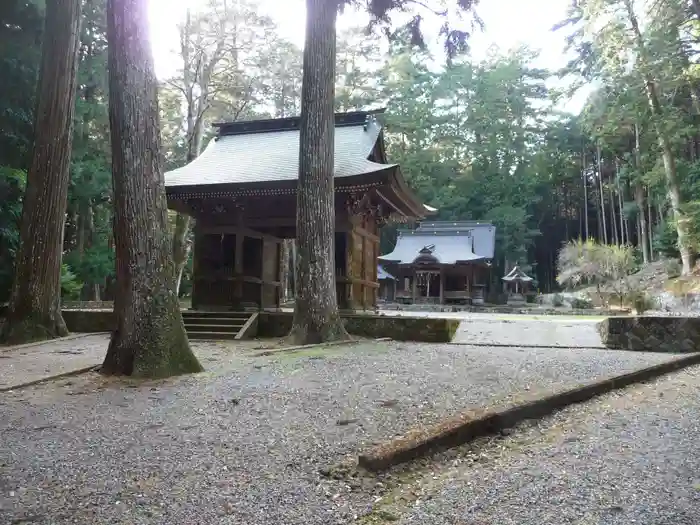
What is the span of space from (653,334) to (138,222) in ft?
21.4

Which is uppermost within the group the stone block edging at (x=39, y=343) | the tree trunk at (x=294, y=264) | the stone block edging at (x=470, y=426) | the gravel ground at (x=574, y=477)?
the tree trunk at (x=294, y=264)

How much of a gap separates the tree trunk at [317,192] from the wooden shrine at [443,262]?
18191 millimetres

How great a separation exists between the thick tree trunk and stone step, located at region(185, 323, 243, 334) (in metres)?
3.94

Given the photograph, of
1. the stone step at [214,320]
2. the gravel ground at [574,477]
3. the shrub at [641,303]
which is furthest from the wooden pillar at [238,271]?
the shrub at [641,303]

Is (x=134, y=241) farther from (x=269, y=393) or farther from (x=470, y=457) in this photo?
(x=470, y=457)

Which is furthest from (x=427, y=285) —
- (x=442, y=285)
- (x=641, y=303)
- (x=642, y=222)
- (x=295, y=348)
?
(x=295, y=348)

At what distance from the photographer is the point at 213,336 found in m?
8.38

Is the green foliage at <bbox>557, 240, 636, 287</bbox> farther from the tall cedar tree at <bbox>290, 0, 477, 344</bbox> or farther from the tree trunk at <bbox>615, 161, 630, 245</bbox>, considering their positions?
the tall cedar tree at <bbox>290, 0, 477, 344</bbox>

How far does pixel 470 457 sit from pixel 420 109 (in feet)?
95.4

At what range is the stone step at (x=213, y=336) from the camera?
8.22m

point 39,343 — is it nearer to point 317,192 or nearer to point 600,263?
point 317,192

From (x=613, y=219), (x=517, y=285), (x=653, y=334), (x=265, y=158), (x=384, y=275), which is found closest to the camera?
(x=653, y=334)

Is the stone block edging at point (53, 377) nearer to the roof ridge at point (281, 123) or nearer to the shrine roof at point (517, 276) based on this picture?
the roof ridge at point (281, 123)

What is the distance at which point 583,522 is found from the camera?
178cm
